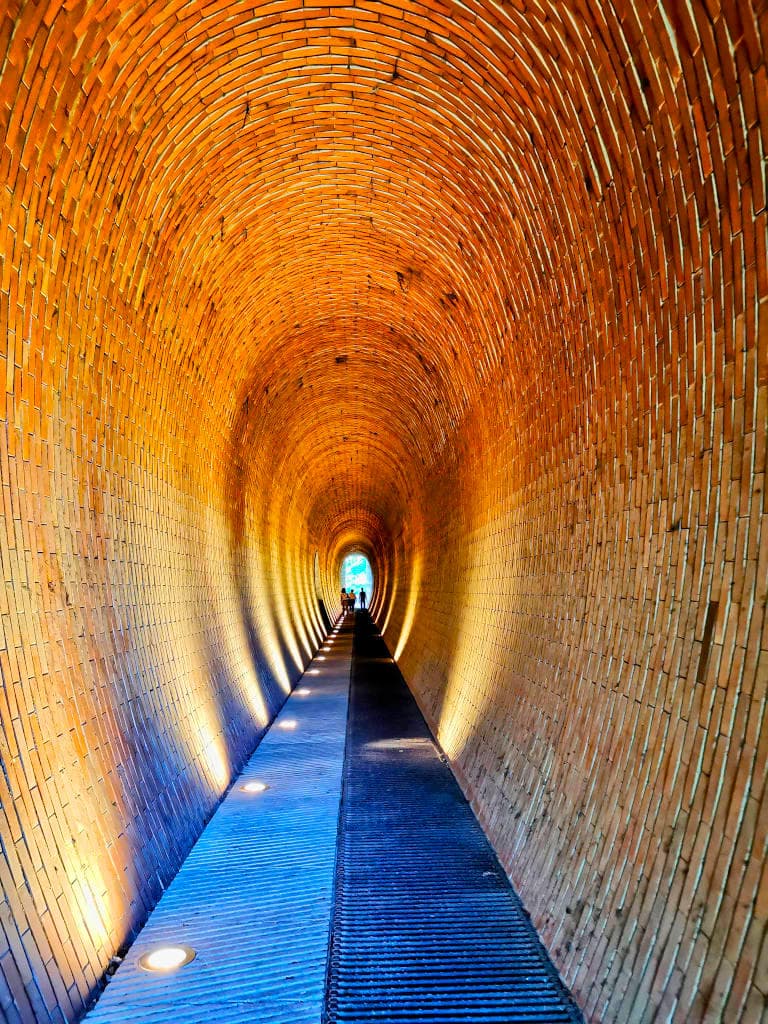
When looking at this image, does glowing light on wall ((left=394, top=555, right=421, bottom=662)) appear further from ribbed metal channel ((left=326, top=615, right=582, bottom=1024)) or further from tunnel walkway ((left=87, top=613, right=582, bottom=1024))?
ribbed metal channel ((left=326, top=615, right=582, bottom=1024))

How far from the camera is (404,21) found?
5.05 meters

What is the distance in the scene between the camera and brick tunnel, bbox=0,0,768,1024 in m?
3.01

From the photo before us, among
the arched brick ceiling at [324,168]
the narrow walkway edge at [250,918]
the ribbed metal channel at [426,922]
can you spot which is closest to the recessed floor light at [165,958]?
the narrow walkway edge at [250,918]

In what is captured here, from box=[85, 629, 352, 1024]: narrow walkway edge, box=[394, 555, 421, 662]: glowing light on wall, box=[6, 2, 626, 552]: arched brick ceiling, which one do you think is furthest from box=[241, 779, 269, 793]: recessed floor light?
box=[394, 555, 421, 662]: glowing light on wall

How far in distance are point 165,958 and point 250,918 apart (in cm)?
66

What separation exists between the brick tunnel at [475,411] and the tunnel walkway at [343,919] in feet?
0.69

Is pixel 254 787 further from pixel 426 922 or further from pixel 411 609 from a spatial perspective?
pixel 411 609

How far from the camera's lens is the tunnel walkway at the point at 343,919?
3721 millimetres

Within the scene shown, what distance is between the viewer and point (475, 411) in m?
9.05

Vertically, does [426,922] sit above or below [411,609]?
below

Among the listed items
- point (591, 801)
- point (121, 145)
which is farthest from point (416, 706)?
point (121, 145)

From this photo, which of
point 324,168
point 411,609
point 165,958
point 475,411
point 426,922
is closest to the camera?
point 165,958

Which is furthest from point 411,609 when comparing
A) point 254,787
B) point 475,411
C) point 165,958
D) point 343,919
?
point 165,958

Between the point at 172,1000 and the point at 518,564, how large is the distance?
4.41 metres
